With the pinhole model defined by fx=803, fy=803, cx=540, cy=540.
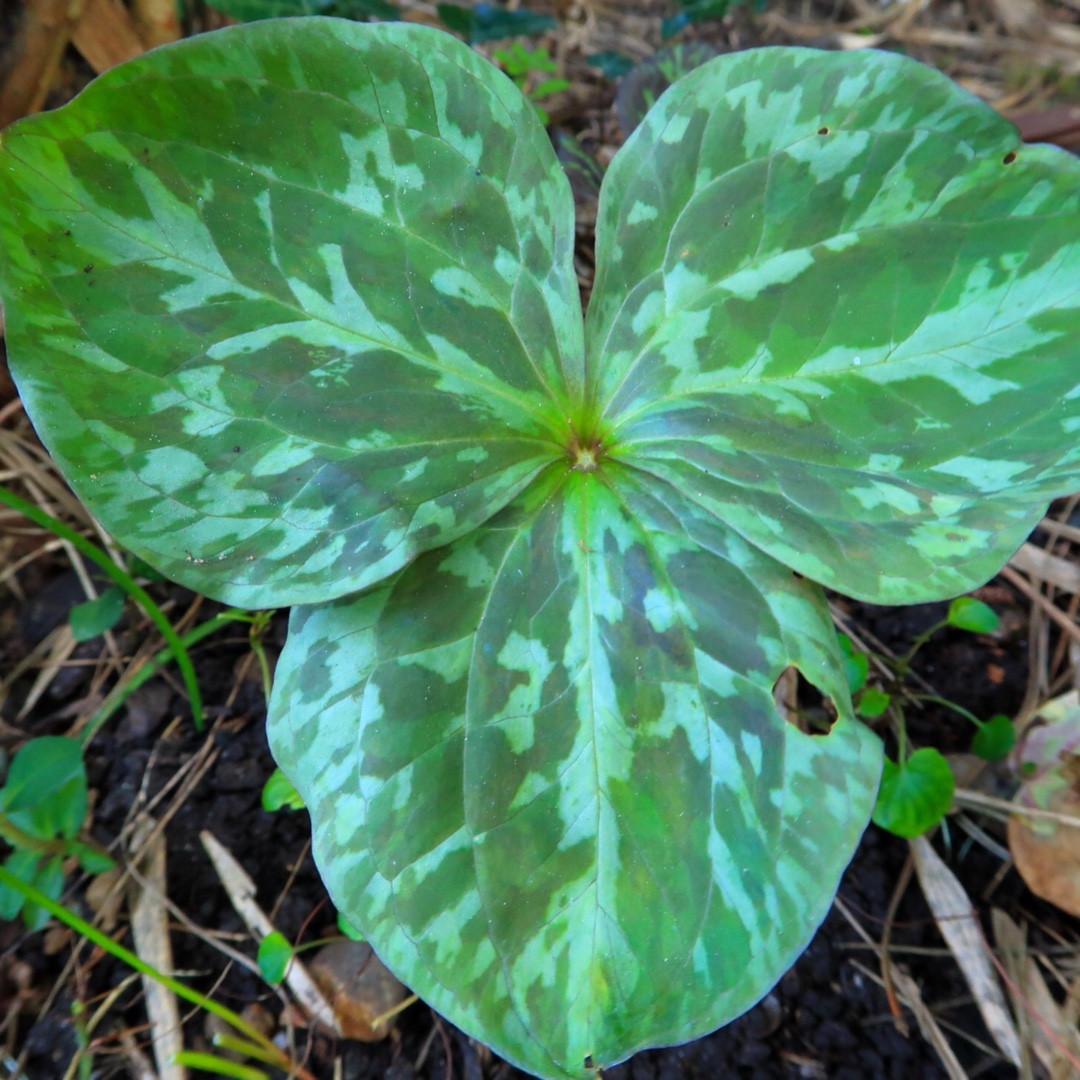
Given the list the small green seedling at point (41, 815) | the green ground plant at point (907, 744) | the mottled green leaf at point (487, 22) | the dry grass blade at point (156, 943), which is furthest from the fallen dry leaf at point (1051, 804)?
the mottled green leaf at point (487, 22)

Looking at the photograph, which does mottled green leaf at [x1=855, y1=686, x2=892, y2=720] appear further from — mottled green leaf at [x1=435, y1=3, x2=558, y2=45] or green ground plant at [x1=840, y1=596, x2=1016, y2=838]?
mottled green leaf at [x1=435, y1=3, x2=558, y2=45]

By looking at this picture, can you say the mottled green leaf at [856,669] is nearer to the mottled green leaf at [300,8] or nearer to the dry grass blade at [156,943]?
the dry grass blade at [156,943]

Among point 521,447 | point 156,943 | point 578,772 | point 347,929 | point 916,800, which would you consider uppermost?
point 521,447

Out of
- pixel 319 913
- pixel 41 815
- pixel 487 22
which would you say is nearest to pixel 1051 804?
pixel 319 913

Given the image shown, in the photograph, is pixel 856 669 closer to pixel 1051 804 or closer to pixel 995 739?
pixel 995 739

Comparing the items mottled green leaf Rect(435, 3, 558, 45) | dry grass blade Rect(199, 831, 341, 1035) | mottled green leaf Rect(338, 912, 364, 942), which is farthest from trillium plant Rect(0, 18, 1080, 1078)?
mottled green leaf Rect(435, 3, 558, 45)

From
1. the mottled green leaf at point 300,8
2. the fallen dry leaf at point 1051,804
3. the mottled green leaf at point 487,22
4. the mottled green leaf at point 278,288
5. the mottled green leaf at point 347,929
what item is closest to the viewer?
the mottled green leaf at point 278,288
